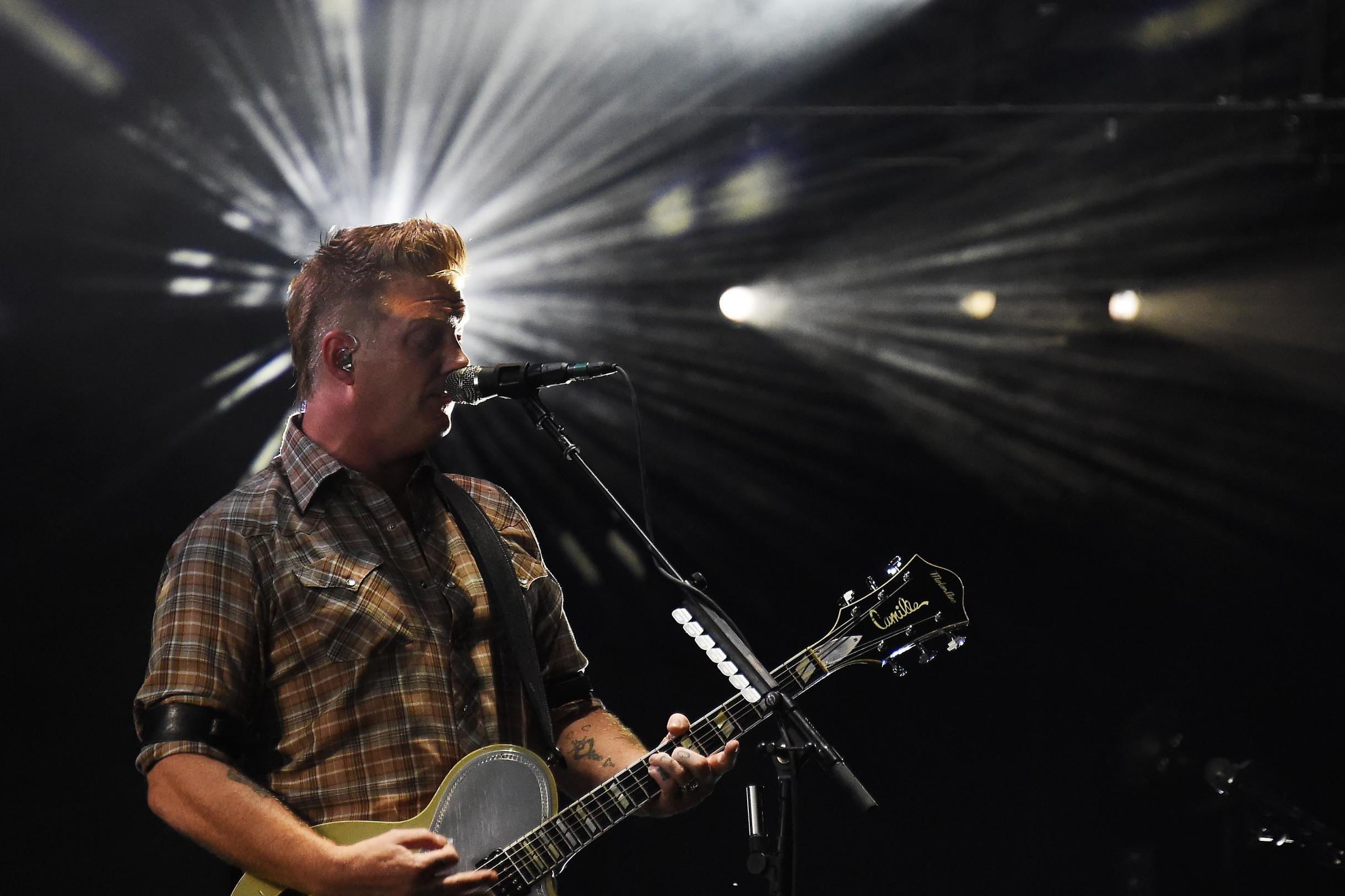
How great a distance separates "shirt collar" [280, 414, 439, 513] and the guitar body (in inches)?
23.0

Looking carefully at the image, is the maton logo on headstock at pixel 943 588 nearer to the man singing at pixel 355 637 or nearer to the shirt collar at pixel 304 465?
the man singing at pixel 355 637

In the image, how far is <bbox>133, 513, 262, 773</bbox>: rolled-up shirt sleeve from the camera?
1.91 metres

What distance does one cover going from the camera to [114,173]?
12.0ft

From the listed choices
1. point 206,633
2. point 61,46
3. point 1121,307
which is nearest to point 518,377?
point 206,633

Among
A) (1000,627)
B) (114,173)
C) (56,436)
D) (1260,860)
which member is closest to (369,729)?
(56,436)

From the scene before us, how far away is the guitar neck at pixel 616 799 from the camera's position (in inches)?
81.7

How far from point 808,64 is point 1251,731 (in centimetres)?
359

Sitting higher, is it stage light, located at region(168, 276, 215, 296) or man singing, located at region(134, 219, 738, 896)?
stage light, located at region(168, 276, 215, 296)

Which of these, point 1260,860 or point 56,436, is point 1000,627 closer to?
point 1260,860

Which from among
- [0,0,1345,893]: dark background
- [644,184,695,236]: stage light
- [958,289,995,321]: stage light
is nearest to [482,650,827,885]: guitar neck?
[0,0,1345,893]: dark background

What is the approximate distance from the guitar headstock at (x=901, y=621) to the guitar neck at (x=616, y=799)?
0.24 feet

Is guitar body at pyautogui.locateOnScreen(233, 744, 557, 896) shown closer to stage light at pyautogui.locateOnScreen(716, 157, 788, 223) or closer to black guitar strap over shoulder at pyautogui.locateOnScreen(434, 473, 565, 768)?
black guitar strap over shoulder at pyautogui.locateOnScreen(434, 473, 565, 768)

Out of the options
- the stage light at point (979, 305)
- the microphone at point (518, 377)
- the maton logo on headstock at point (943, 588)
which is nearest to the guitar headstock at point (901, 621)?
the maton logo on headstock at point (943, 588)

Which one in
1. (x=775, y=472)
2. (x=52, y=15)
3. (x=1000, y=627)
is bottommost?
(x=1000, y=627)
